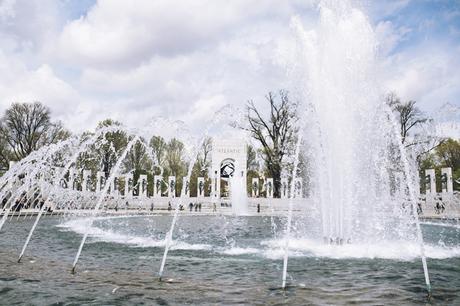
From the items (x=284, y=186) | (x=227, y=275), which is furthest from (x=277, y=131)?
(x=227, y=275)

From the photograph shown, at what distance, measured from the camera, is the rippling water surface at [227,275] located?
18.3ft

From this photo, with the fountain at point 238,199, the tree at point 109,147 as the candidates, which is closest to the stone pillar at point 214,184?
the fountain at point 238,199

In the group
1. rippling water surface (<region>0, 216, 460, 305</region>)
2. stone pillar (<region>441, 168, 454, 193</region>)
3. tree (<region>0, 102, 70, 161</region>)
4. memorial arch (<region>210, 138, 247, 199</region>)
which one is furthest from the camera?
memorial arch (<region>210, 138, 247, 199</region>)

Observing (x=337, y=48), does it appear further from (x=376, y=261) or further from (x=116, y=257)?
(x=116, y=257)

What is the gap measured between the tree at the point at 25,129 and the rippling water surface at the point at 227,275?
40.4m

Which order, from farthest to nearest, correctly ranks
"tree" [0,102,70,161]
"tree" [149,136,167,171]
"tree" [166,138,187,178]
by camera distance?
"tree" [166,138,187,178] → "tree" [149,136,167,171] → "tree" [0,102,70,161]

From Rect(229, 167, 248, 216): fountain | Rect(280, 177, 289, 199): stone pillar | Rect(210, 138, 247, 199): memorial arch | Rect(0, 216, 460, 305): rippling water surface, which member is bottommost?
Rect(0, 216, 460, 305): rippling water surface

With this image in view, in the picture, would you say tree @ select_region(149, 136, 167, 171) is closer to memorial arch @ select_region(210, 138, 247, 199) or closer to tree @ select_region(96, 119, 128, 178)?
tree @ select_region(96, 119, 128, 178)

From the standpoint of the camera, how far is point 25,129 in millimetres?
47344

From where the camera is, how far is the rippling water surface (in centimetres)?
557

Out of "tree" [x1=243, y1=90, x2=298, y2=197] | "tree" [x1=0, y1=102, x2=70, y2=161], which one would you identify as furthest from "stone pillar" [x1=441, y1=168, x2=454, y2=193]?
"tree" [x1=0, y1=102, x2=70, y2=161]

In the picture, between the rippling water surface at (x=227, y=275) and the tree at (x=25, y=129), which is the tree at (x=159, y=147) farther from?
the rippling water surface at (x=227, y=275)

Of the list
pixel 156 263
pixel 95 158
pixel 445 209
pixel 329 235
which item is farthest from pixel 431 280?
pixel 95 158

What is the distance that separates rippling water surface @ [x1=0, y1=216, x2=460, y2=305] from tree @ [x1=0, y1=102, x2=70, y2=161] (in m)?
40.4
